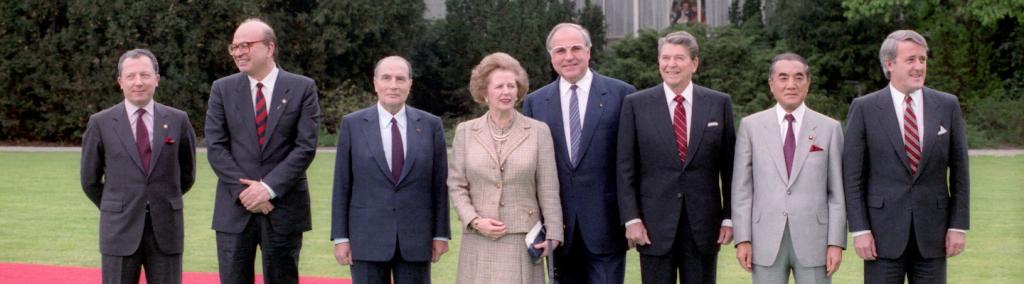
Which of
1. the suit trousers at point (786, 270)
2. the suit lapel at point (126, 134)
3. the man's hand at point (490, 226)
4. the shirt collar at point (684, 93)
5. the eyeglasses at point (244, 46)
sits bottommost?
the suit trousers at point (786, 270)

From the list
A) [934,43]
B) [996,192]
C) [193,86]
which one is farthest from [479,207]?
[934,43]

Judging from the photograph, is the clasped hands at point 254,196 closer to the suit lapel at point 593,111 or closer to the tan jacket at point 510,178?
the tan jacket at point 510,178

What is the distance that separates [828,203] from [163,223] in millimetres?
3204

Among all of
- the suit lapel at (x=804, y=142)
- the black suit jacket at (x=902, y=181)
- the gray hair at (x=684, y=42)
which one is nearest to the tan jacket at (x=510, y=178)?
the gray hair at (x=684, y=42)

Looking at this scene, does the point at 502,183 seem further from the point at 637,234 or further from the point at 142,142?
the point at 142,142

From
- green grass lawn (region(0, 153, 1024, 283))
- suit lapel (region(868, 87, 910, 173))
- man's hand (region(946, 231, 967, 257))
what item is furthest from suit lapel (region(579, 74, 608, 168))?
green grass lawn (region(0, 153, 1024, 283))

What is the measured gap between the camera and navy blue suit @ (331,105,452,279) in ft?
19.1

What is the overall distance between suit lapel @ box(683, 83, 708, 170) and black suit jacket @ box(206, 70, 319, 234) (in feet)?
6.23

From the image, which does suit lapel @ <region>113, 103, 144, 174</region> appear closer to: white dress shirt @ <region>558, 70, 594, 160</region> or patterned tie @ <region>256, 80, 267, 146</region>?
patterned tie @ <region>256, 80, 267, 146</region>

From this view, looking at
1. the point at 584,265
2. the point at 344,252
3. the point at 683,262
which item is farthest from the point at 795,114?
the point at 344,252

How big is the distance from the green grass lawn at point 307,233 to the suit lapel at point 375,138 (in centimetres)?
334

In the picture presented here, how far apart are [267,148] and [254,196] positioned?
27cm

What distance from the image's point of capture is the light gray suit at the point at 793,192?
5.65 m

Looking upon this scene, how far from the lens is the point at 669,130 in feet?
19.0
